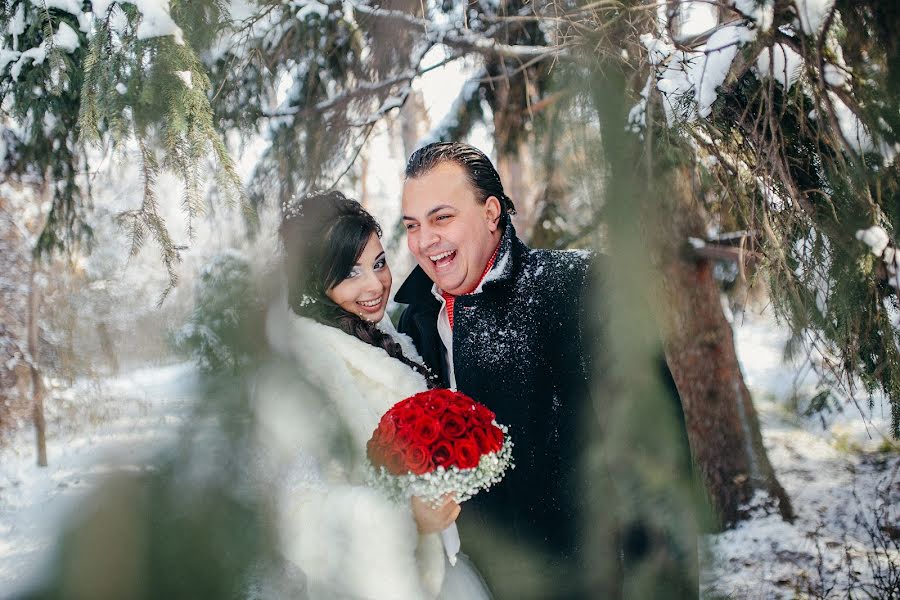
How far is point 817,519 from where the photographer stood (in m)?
4.14

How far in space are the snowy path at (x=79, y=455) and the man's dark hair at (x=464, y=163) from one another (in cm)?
139

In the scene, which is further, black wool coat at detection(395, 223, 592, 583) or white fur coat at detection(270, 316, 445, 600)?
black wool coat at detection(395, 223, 592, 583)

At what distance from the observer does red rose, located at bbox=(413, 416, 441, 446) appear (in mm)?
1550

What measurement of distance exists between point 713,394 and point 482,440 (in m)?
3.16

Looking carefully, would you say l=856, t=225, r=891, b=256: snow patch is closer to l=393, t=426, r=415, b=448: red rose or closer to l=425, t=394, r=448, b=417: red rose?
l=425, t=394, r=448, b=417: red rose

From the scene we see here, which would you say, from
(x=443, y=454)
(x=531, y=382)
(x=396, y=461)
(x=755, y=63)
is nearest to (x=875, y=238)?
(x=755, y=63)

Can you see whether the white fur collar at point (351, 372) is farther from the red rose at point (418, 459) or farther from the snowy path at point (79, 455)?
the snowy path at point (79, 455)

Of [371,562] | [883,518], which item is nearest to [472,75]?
[371,562]

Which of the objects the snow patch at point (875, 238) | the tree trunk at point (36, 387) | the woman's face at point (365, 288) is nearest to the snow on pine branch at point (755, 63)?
the snow patch at point (875, 238)

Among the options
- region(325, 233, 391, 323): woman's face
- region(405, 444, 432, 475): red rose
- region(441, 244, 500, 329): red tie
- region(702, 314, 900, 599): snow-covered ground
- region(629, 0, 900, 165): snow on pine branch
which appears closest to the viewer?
region(405, 444, 432, 475): red rose

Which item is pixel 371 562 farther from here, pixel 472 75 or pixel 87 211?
pixel 472 75

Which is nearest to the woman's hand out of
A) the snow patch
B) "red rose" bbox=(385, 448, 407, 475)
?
"red rose" bbox=(385, 448, 407, 475)

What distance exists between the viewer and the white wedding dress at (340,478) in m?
1.70

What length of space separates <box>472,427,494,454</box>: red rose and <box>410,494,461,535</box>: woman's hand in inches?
8.4
